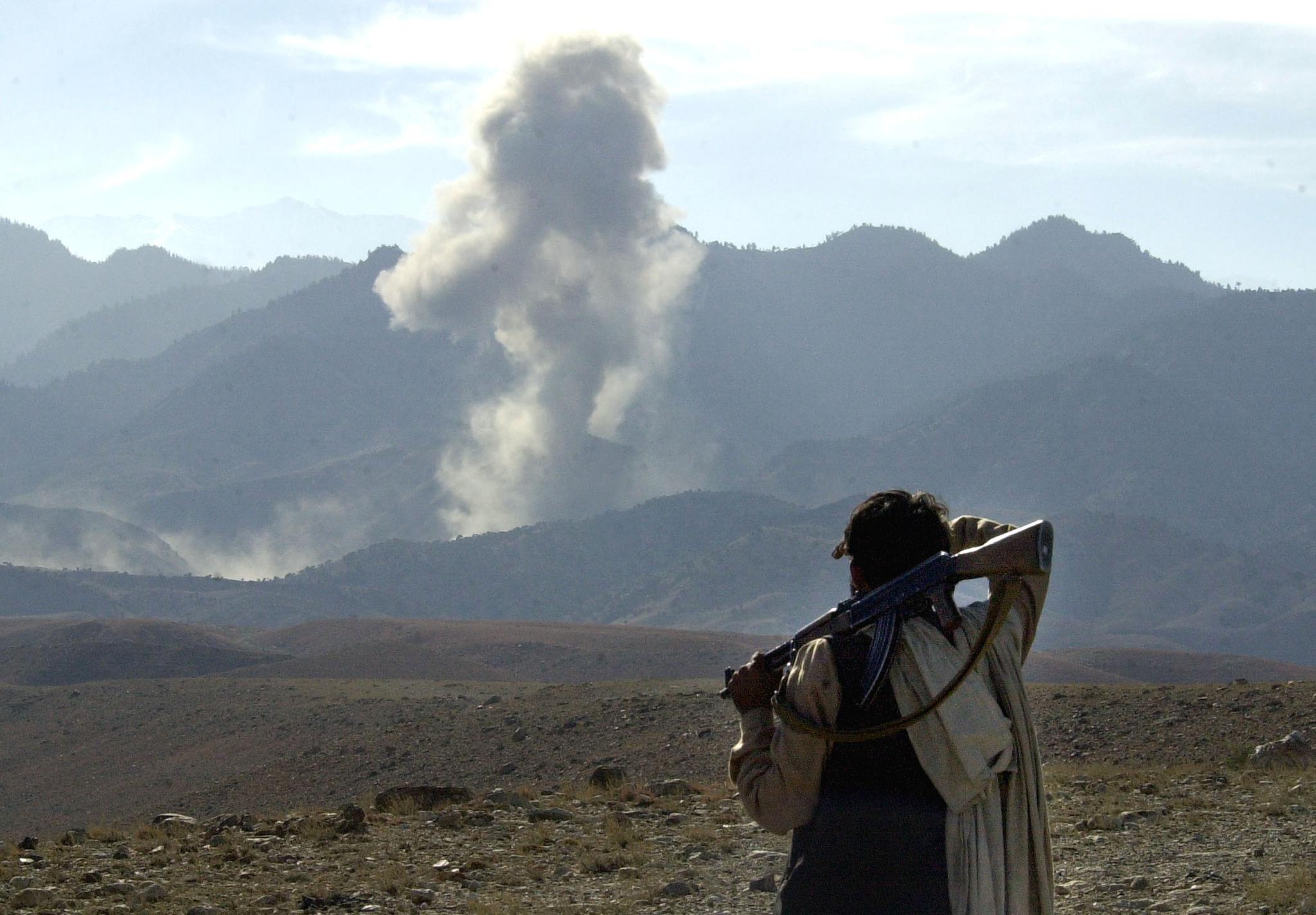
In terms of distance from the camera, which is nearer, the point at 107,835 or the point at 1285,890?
the point at 1285,890

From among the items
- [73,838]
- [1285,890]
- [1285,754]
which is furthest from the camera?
[1285,754]

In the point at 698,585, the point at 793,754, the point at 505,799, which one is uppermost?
the point at 698,585

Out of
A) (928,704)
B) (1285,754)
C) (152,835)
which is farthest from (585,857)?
(1285,754)

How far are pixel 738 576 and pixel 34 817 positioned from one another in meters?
62.7

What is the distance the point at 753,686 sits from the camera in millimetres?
3107

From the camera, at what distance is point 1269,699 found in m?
16.2

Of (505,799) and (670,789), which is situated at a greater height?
(505,799)

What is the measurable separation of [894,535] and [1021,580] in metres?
0.28

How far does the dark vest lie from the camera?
300 centimetres

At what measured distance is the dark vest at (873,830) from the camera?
300 centimetres

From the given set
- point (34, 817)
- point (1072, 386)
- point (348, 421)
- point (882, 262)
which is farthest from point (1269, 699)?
point (882, 262)

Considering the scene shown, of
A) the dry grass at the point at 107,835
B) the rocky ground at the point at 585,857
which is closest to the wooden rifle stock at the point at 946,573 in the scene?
the rocky ground at the point at 585,857

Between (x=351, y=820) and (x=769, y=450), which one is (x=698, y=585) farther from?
(x=769, y=450)

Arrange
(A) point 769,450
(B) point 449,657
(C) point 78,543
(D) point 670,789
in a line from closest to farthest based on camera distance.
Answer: (D) point 670,789, (B) point 449,657, (C) point 78,543, (A) point 769,450
